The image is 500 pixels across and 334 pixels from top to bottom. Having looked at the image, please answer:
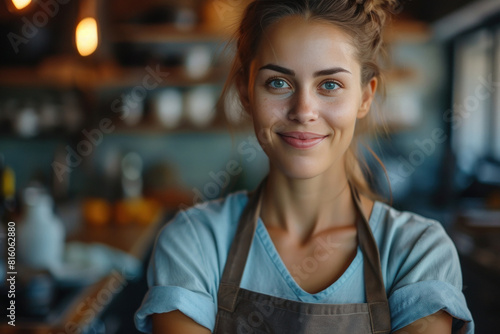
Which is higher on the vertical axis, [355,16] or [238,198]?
[355,16]

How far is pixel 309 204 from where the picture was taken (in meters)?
0.98

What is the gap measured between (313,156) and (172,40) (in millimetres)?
3355

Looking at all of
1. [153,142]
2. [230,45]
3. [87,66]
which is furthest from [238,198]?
[153,142]

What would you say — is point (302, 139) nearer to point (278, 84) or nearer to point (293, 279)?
point (278, 84)

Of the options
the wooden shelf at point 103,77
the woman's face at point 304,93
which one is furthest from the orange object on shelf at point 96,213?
the woman's face at point 304,93

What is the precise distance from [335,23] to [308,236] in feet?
1.26

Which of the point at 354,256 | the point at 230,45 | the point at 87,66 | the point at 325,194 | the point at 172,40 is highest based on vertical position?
the point at 172,40

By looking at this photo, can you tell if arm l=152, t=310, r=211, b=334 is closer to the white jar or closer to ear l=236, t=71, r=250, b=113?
ear l=236, t=71, r=250, b=113

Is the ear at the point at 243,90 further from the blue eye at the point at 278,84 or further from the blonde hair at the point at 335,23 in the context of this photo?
the blue eye at the point at 278,84

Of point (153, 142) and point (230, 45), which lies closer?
point (230, 45)

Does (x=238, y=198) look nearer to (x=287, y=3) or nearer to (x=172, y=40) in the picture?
(x=287, y=3)

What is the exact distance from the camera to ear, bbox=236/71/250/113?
38.2 inches

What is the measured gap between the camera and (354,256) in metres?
0.92

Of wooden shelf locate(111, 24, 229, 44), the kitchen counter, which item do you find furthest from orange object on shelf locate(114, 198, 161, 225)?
wooden shelf locate(111, 24, 229, 44)
